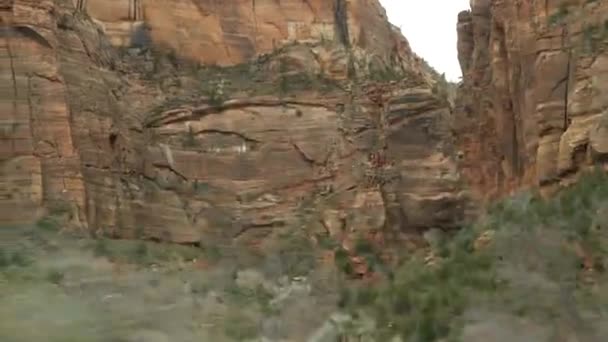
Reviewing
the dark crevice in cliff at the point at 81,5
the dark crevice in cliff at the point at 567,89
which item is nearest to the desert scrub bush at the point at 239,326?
the dark crevice in cliff at the point at 567,89

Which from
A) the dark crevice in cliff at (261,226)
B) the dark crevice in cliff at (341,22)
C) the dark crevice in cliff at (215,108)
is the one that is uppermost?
the dark crevice in cliff at (341,22)

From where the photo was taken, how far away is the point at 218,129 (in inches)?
2357

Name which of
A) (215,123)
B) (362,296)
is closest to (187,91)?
(215,123)

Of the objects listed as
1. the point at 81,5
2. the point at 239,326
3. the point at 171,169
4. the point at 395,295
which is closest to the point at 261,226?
the point at 171,169

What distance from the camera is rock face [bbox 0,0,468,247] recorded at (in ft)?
163

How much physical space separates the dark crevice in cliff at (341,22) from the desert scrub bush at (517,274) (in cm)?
3390

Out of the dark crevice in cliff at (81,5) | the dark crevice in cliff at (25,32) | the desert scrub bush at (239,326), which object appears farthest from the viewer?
the dark crevice in cliff at (81,5)

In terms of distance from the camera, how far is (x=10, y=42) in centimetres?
4906

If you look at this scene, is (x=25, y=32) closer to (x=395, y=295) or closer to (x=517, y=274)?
(x=395, y=295)

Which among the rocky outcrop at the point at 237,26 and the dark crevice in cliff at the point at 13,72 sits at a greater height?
the rocky outcrop at the point at 237,26

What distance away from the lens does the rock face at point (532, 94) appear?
113 ft

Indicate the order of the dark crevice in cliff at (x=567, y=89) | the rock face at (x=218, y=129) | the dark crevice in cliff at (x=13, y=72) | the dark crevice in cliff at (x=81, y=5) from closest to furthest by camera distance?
1. the dark crevice in cliff at (x=567, y=89)
2. the dark crevice in cliff at (x=13, y=72)
3. the rock face at (x=218, y=129)
4. the dark crevice in cliff at (x=81, y=5)

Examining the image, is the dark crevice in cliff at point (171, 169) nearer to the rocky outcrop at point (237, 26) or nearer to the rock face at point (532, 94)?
the rocky outcrop at point (237, 26)

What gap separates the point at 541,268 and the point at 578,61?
11.0 metres
